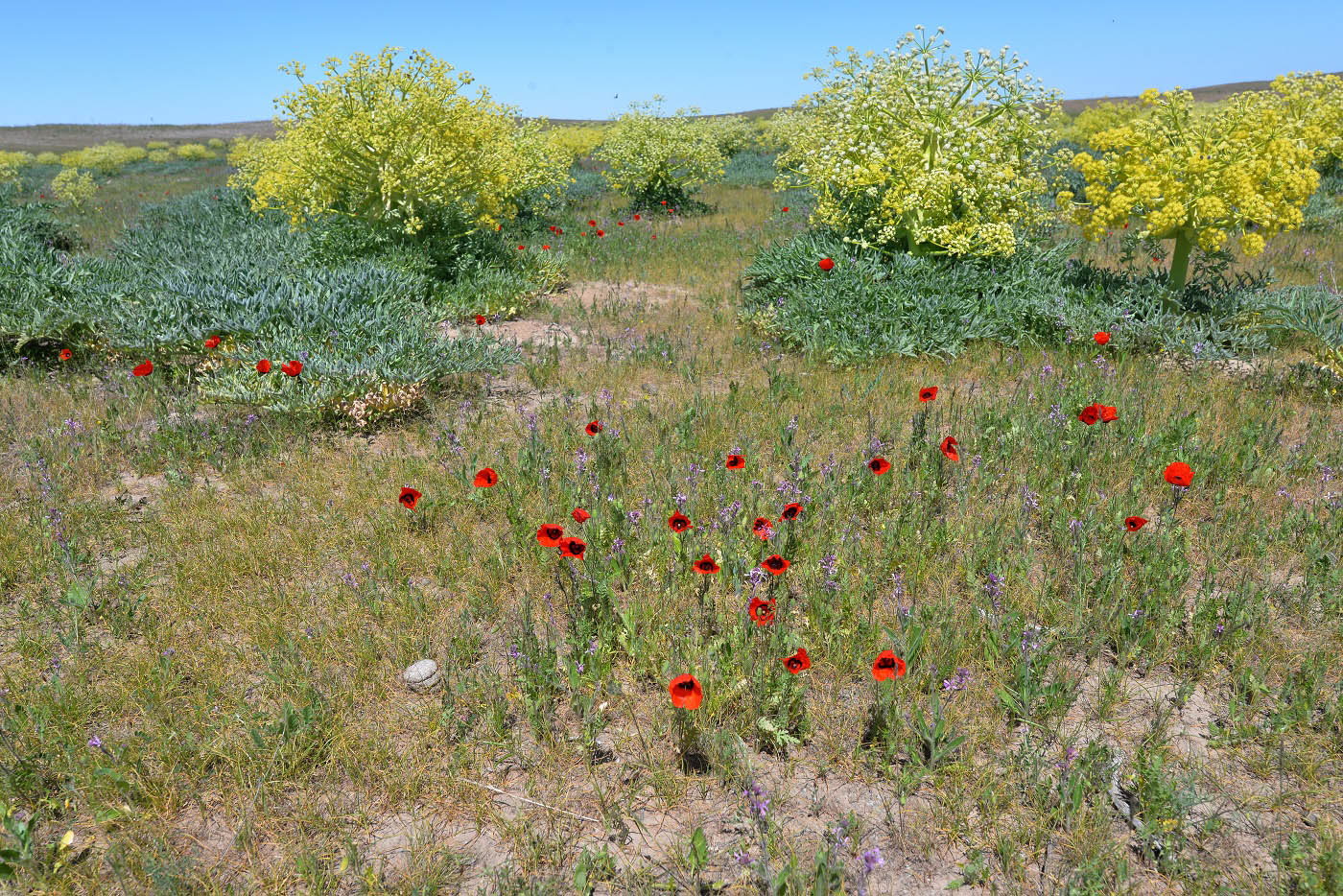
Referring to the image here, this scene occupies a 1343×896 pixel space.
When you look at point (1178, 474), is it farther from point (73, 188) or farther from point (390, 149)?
point (73, 188)

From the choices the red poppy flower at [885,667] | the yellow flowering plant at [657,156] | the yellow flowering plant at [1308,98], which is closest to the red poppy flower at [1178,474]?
the red poppy flower at [885,667]

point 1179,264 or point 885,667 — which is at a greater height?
point 1179,264

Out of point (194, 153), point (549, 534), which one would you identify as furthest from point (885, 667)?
point (194, 153)

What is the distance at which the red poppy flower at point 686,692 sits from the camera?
2.27 meters

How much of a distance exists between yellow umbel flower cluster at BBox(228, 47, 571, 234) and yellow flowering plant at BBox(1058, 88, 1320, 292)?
6.18 meters

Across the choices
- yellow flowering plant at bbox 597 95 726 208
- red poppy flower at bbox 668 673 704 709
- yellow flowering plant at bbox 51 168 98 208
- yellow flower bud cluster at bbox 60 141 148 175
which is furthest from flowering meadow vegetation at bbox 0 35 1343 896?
yellow flower bud cluster at bbox 60 141 148 175

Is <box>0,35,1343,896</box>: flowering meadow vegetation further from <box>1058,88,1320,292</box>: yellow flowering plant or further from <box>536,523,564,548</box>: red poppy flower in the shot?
<box>536,523,564,548</box>: red poppy flower

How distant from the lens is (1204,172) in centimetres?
569

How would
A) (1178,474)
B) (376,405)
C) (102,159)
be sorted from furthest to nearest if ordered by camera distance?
1. (102,159)
2. (376,405)
3. (1178,474)

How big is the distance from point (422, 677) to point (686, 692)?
125 centimetres

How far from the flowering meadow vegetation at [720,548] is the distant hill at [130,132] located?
65.8 m

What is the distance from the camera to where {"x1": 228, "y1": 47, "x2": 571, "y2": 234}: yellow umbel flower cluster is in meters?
7.75

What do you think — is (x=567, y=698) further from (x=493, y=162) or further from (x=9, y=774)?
(x=493, y=162)

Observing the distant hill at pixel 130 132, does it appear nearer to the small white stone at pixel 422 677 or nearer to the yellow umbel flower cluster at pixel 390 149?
the yellow umbel flower cluster at pixel 390 149
